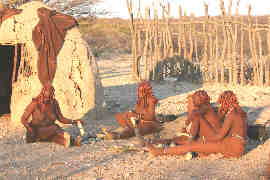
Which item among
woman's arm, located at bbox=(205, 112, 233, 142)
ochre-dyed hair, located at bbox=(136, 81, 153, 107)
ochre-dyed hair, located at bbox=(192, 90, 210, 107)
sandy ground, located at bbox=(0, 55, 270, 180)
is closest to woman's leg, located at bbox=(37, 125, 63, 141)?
sandy ground, located at bbox=(0, 55, 270, 180)

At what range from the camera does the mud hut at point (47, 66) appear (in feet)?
21.5

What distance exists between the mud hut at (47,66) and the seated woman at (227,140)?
2405 mm

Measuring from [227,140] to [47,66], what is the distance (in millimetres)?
3537

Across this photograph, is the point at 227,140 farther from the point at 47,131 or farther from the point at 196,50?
the point at 196,50

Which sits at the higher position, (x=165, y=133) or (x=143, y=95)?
(x=143, y=95)

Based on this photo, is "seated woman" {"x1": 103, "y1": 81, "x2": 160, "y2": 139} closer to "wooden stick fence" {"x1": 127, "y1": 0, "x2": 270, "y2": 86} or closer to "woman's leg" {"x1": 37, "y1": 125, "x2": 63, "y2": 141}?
"woman's leg" {"x1": 37, "y1": 125, "x2": 63, "y2": 141}

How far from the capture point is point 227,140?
442 cm

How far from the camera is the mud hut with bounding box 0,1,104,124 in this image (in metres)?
6.56

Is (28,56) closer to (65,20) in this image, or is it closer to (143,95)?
(65,20)

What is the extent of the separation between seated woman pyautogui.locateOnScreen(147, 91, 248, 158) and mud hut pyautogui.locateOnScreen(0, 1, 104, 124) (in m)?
2.40

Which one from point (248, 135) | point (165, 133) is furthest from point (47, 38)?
point (248, 135)

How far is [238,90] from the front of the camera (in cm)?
910

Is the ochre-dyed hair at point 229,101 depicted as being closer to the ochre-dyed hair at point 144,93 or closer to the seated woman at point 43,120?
the ochre-dyed hair at point 144,93

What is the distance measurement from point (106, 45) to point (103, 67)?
5.86 m
